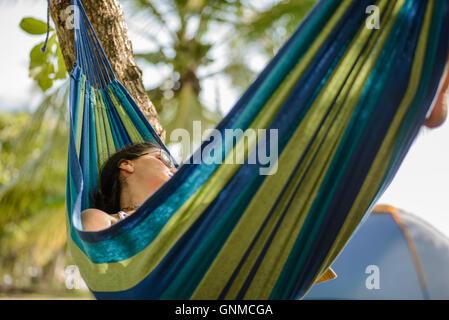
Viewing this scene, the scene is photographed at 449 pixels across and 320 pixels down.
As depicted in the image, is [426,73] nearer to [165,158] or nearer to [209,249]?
[209,249]

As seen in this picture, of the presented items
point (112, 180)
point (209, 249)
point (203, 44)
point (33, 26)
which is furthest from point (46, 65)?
point (203, 44)

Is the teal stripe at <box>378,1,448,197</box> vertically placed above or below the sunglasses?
above

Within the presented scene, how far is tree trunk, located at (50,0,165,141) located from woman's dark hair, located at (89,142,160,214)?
0.12 m

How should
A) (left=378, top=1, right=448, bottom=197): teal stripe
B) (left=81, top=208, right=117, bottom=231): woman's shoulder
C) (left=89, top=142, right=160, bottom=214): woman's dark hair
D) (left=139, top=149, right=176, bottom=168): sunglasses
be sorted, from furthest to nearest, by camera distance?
1. (left=139, top=149, right=176, bottom=168): sunglasses
2. (left=89, top=142, right=160, bottom=214): woman's dark hair
3. (left=81, top=208, right=117, bottom=231): woman's shoulder
4. (left=378, top=1, right=448, bottom=197): teal stripe

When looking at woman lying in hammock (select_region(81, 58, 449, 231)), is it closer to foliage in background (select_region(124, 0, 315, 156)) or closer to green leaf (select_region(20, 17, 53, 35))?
green leaf (select_region(20, 17, 53, 35))

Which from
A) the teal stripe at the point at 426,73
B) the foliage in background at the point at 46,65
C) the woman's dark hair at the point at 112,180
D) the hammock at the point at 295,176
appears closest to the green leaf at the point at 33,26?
the foliage in background at the point at 46,65

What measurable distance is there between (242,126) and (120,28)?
74cm

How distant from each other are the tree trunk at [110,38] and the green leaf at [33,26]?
0.14 m

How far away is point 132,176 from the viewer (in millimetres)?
1356

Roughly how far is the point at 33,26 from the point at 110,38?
0.32 meters

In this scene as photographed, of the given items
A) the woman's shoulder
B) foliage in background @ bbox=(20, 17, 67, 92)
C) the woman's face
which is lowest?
the woman's shoulder

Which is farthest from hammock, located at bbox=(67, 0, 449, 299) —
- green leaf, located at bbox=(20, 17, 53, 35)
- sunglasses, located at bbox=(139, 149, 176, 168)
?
green leaf, located at bbox=(20, 17, 53, 35)

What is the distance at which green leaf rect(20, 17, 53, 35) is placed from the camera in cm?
150

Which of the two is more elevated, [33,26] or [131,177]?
[33,26]
